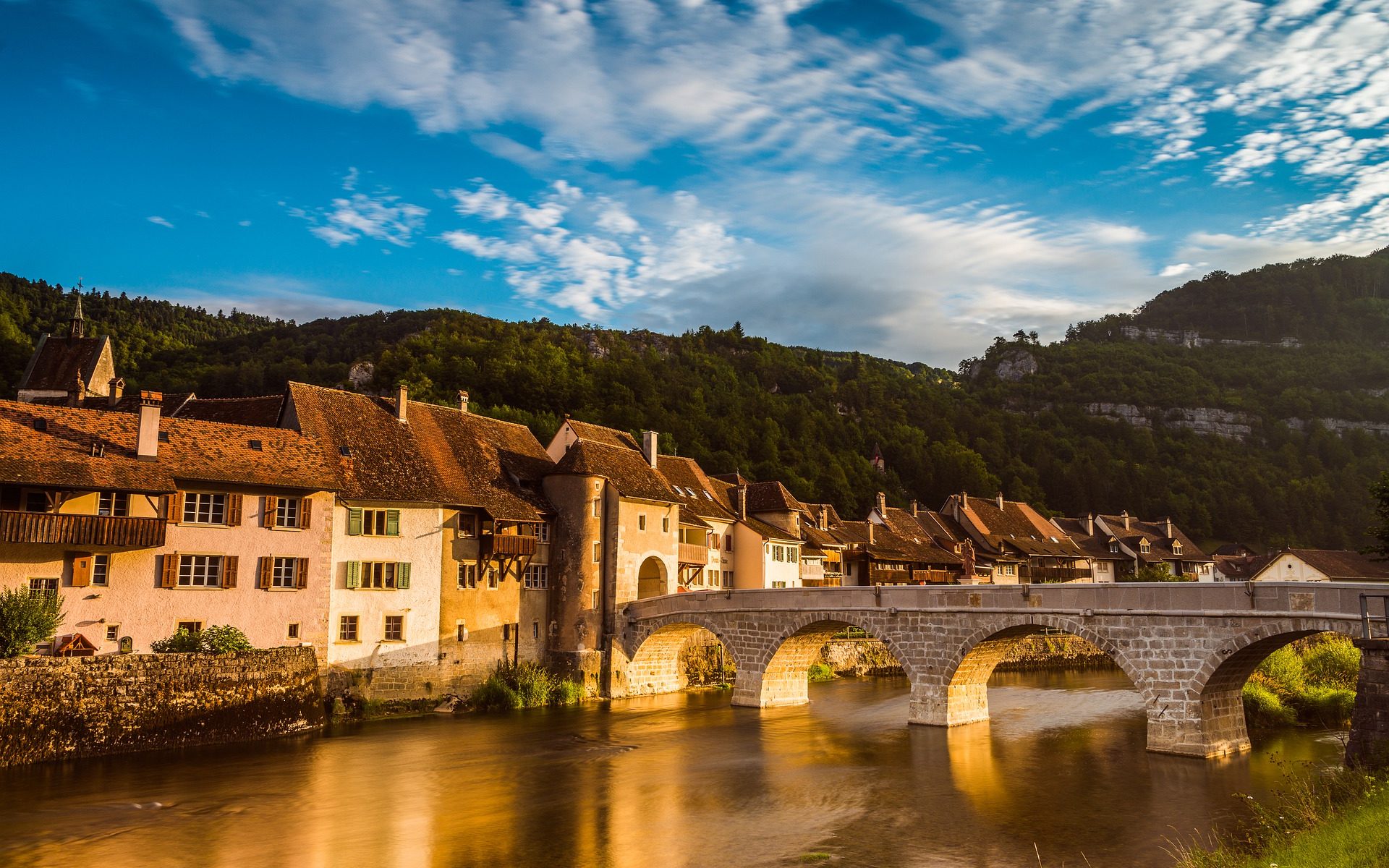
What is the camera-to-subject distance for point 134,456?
31703 mm

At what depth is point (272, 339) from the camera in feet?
334

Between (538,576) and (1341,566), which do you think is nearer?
(538,576)

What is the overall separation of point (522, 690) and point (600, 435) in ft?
50.1

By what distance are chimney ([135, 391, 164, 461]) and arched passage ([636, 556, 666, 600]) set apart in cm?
2319

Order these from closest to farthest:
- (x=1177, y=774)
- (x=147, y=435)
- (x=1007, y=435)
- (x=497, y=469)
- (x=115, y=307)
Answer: (x=1177, y=774), (x=147, y=435), (x=497, y=469), (x=115, y=307), (x=1007, y=435)

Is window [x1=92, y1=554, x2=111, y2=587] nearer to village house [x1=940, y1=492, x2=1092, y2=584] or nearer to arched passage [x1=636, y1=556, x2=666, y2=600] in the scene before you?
arched passage [x1=636, y1=556, x2=666, y2=600]

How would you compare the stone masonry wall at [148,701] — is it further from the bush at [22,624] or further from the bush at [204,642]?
the bush at [22,624]

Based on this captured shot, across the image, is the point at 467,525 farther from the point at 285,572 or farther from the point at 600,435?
the point at 600,435

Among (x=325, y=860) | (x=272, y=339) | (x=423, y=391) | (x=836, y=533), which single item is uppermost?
(x=272, y=339)

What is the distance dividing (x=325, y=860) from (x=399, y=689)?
18.4 m

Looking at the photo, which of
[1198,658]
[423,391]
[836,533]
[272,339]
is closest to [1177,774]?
[1198,658]

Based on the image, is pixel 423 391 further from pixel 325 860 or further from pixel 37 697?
pixel 325 860

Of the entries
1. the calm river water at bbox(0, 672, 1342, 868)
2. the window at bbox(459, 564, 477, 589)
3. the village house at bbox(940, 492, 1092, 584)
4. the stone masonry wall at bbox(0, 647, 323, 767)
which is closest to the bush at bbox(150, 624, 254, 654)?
the stone masonry wall at bbox(0, 647, 323, 767)

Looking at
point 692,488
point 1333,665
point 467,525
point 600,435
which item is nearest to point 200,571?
point 467,525
